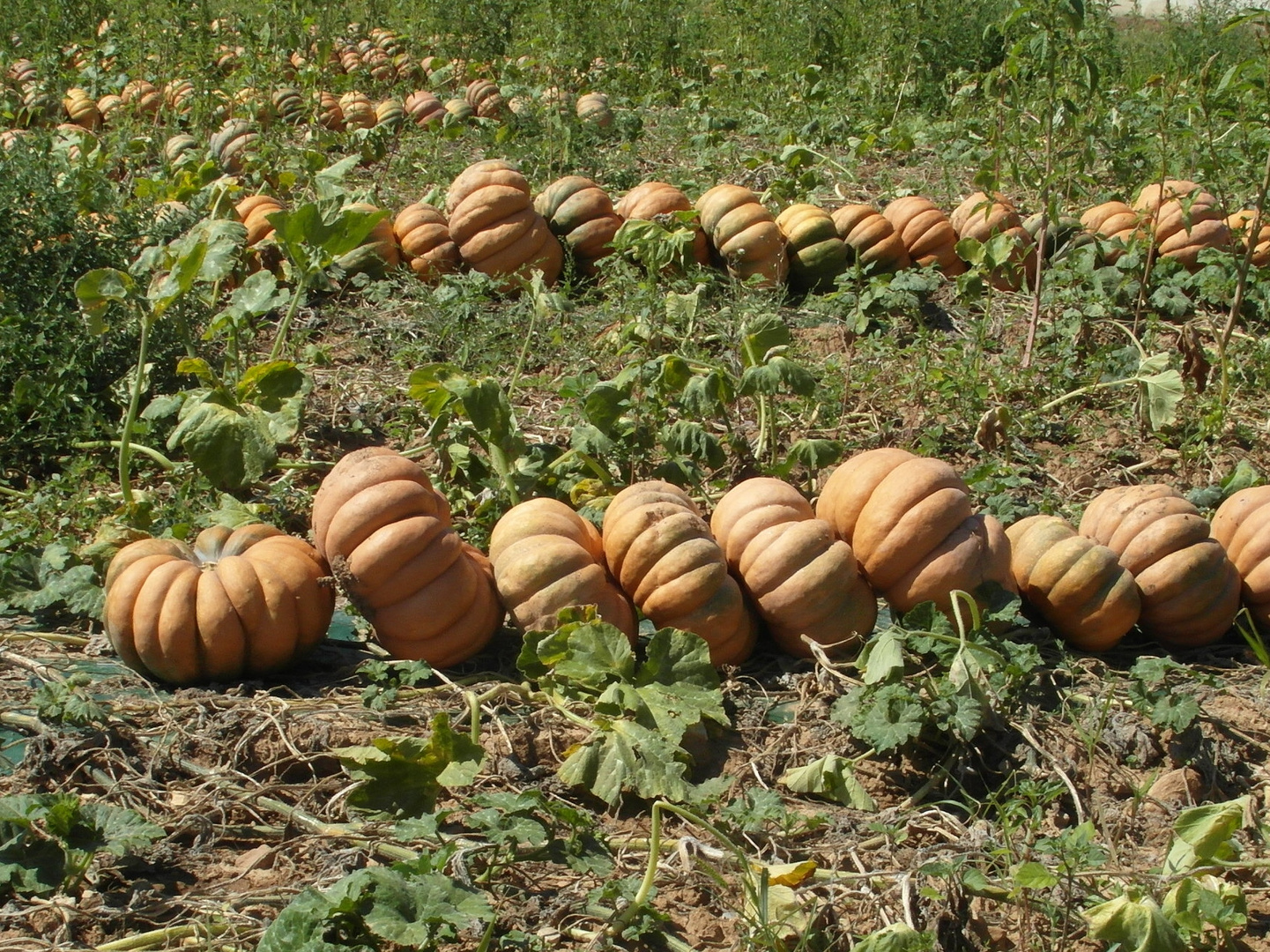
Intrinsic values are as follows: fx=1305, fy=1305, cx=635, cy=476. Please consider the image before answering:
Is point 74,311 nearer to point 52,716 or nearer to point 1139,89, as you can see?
point 52,716

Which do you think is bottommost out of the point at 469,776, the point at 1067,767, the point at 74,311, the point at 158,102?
the point at 1067,767

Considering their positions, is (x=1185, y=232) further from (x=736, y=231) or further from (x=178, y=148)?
(x=178, y=148)

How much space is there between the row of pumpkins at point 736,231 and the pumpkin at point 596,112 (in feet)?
7.61

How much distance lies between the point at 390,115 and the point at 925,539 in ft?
21.2

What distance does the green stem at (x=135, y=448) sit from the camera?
14.7 ft

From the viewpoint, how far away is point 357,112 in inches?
354

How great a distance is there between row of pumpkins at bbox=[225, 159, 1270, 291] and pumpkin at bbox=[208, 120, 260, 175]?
124cm

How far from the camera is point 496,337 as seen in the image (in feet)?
19.8

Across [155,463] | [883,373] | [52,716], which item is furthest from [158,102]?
[52,716]

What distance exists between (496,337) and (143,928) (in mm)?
3715

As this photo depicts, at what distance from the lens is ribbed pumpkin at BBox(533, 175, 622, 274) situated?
262 inches

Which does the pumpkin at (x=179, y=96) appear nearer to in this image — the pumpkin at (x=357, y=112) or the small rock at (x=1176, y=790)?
the pumpkin at (x=357, y=112)

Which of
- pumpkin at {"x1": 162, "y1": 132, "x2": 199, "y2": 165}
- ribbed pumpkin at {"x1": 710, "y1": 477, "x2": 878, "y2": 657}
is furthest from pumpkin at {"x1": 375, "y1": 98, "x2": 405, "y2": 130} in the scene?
ribbed pumpkin at {"x1": 710, "y1": 477, "x2": 878, "y2": 657}

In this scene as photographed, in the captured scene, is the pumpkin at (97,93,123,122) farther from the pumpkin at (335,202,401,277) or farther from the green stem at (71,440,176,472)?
the green stem at (71,440,176,472)
